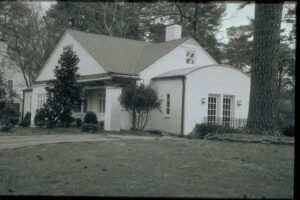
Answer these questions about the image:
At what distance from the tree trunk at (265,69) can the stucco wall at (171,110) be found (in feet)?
27.6

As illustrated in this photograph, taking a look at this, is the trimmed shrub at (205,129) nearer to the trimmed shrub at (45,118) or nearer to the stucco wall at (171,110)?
the stucco wall at (171,110)

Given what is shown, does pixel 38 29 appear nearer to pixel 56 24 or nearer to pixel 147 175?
pixel 56 24

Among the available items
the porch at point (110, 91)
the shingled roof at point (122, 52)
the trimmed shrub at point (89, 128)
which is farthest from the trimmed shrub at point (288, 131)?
the shingled roof at point (122, 52)

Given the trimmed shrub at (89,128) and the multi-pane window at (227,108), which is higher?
the multi-pane window at (227,108)

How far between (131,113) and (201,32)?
68.2 ft

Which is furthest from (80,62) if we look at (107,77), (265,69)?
(265,69)

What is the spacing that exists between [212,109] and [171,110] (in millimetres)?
2511

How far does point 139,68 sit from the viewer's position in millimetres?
24547

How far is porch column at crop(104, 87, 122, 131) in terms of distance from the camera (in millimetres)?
22359

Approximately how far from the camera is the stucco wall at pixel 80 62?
81.9ft

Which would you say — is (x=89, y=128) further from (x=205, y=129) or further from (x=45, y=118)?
(x=205, y=129)

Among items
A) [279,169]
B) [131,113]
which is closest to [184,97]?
[131,113]

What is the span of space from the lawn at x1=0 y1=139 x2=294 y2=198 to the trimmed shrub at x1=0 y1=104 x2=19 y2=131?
8.69m

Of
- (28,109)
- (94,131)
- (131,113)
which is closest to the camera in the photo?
(94,131)
